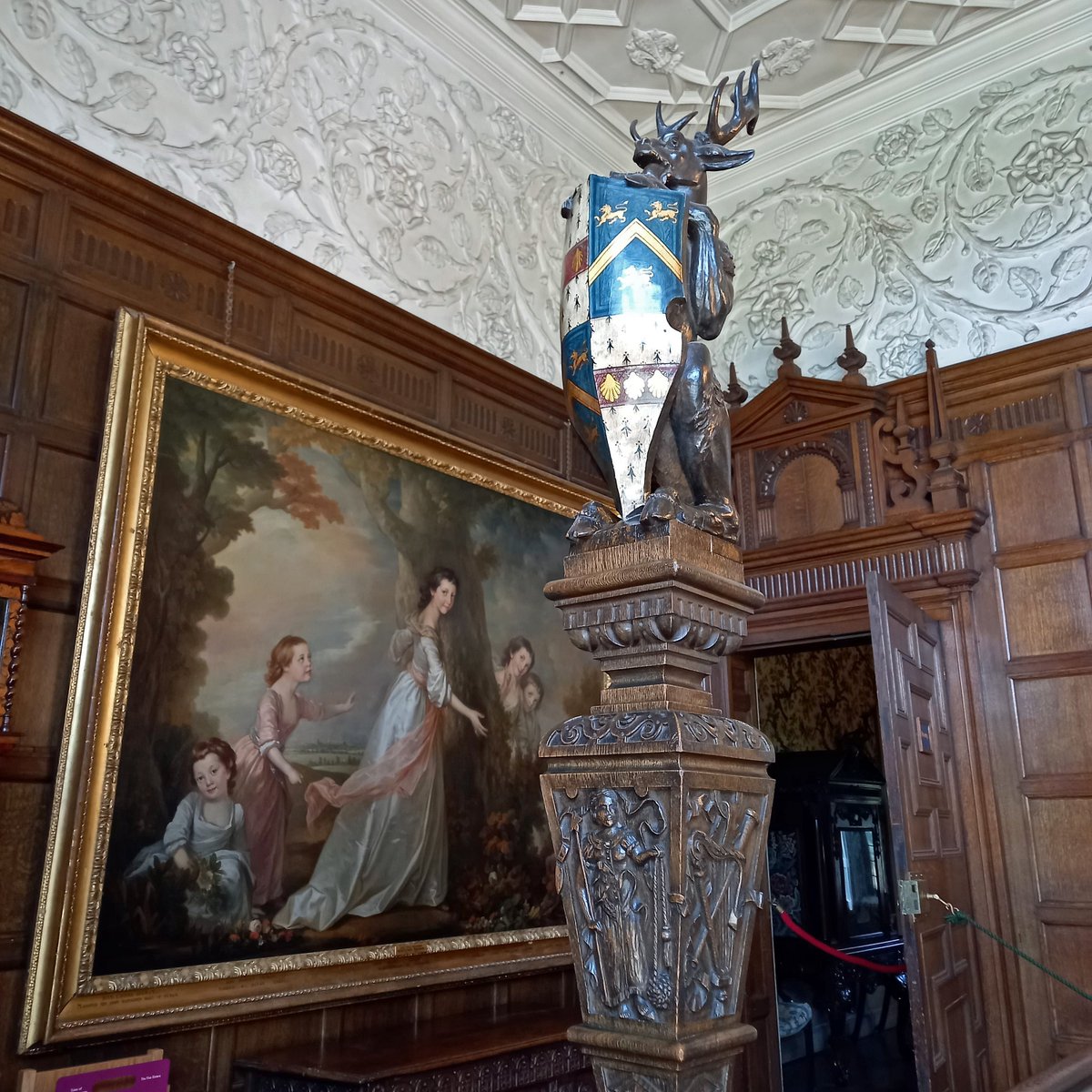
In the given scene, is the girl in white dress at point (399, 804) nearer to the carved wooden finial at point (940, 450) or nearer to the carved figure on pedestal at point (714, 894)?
the carved figure on pedestal at point (714, 894)

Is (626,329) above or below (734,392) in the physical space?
below

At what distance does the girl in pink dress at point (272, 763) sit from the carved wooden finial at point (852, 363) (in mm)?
3653

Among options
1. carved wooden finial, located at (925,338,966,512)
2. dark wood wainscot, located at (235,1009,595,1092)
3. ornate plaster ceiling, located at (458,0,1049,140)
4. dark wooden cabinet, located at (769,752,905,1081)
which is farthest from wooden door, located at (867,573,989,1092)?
ornate plaster ceiling, located at (458,0,1049,140)

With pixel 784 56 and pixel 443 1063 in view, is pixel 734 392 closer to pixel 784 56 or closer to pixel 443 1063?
pixel 784 56

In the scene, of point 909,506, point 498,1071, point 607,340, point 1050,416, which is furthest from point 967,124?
point 498,1071

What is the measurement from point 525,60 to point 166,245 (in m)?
3.03

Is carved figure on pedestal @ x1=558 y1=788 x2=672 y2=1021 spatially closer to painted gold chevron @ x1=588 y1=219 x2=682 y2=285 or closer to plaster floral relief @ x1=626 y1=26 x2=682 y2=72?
painted gold chevron @ x1=588 y1=219 x2=682 y2=285

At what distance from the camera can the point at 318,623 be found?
407 centimetres

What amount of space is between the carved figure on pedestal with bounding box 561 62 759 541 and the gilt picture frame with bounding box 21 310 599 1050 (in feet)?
6.83

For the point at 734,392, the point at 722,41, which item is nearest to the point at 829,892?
the point at 734,392

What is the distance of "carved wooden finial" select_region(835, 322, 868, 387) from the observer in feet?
19.4

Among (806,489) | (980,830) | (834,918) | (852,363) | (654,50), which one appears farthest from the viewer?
(834,918)

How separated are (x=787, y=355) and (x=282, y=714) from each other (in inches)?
155

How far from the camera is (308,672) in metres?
3.98
